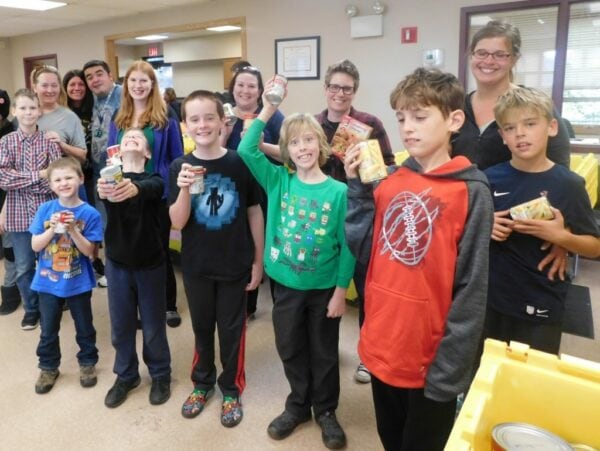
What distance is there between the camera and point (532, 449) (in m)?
0.72

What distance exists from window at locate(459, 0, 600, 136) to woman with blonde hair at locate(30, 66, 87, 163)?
11.1ft

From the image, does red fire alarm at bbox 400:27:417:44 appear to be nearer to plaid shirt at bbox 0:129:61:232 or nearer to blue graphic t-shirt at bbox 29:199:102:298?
plaid shirt at bbox 0:129:61:232

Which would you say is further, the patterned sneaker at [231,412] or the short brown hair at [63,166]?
the short brown hair at [63,166]

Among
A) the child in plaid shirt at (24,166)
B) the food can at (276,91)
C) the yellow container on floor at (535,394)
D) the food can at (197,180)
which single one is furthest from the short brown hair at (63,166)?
the yellow container on floor at (535,394)

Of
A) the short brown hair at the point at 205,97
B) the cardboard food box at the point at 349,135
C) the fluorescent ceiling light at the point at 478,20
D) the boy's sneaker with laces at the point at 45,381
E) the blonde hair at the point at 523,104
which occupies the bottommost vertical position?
the boy's sneaker with laces at the point at 45,381

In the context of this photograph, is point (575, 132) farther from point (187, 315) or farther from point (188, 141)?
point (187, 315)

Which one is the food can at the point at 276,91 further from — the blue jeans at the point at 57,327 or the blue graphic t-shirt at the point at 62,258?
the blue jeans at the point at 57,327

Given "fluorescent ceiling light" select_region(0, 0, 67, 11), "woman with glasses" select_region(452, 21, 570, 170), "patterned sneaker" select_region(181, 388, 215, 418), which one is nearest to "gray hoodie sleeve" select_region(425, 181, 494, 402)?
"woman with glasses" select_region(452, 21, 570, 170)

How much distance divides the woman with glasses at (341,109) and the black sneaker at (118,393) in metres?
1.28

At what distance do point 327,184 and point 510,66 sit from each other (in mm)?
723

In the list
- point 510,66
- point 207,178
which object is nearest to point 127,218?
point 207,178

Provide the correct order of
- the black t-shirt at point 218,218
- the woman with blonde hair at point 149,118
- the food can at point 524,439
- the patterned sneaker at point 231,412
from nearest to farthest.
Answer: the food can at point 524,439 < the black t-shirt at point 218,218 < the patterned sneaker at point 231,412 < the woman with blonde hair at point 149,118

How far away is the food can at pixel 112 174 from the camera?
5.31 feet

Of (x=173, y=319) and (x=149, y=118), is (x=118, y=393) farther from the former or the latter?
(x=149, y=118)
